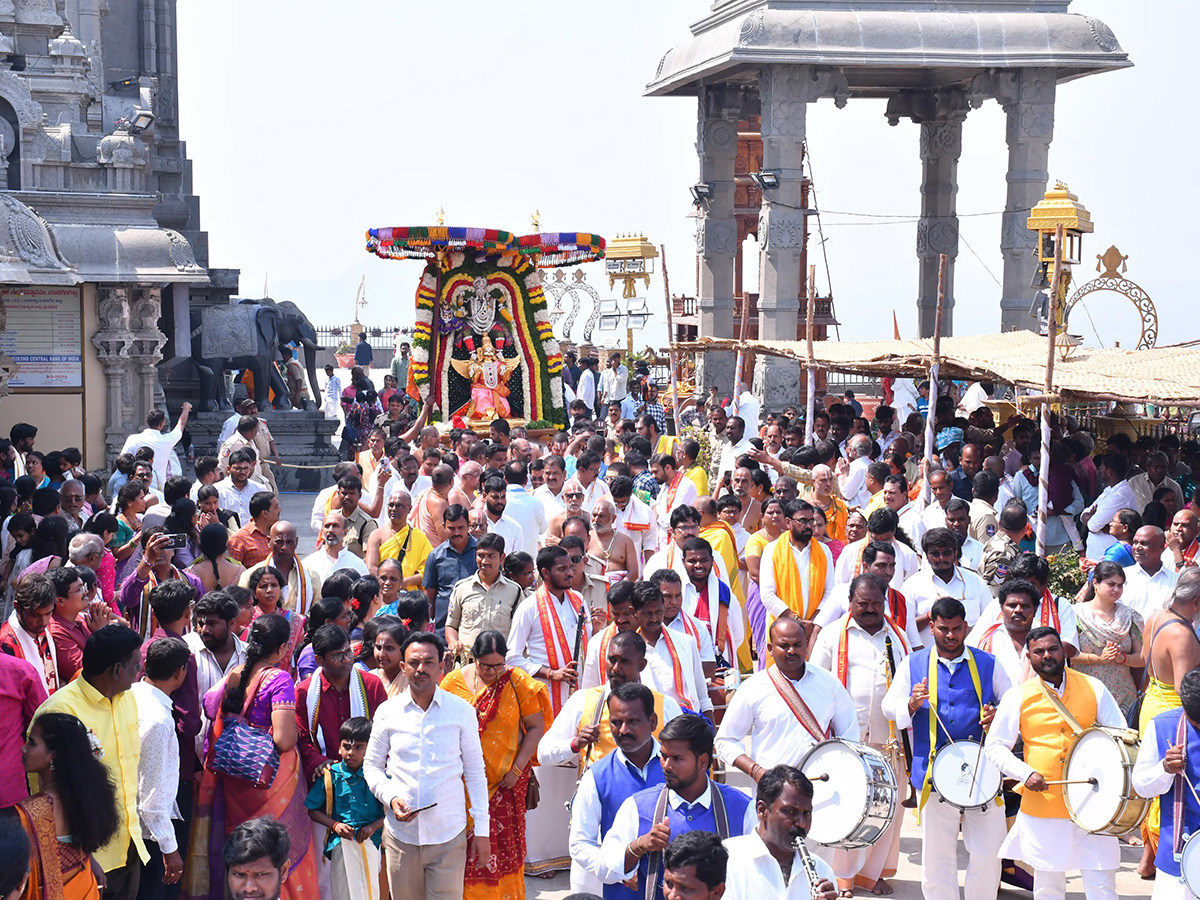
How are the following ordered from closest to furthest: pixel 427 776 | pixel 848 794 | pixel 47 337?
pixel 427 776, pixel 848 794, pixel 47 337

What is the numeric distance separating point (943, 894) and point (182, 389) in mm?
20258

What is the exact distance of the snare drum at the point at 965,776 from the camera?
6531 mm

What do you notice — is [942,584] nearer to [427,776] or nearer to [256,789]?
[427,776]

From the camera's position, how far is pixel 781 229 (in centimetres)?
2286

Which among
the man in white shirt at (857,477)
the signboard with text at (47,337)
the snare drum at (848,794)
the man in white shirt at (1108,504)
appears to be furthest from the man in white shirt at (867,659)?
the signboard with text at (47,337)

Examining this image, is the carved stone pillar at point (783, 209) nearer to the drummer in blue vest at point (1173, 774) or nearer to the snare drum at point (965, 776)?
the snare drum at point (965, 776)

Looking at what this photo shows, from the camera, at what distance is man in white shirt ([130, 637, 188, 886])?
561 cm

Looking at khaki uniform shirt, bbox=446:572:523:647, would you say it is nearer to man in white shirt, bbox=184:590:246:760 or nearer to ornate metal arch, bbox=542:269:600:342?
man in white shirt, bbox=184:590:246:760

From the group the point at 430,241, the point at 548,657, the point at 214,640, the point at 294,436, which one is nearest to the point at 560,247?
the point at 430,241

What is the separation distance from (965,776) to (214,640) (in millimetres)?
3387

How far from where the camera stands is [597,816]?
5.13m

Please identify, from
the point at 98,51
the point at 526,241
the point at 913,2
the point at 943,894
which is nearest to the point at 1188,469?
the point at 943,894

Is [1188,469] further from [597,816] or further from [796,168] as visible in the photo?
[796,168]

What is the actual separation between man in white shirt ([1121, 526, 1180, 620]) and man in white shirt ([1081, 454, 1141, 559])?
2062 mm
